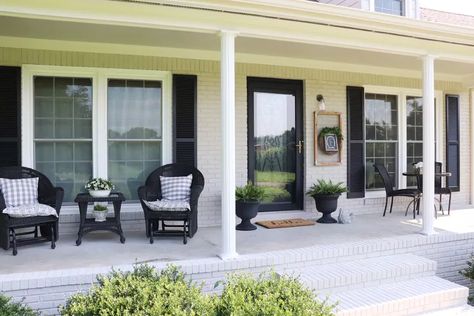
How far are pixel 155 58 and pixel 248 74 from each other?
4.51ft

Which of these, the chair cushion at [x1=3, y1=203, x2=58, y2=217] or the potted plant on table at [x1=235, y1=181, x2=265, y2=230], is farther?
the potted plant on table at [x1=235, y1=181, x2=265, y2=230]

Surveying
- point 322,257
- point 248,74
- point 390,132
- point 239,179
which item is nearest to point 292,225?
point 239,179

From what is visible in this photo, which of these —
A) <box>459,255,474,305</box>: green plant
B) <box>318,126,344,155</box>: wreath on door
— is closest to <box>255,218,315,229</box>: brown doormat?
<box>318,126,344,155</box>: wreath on door

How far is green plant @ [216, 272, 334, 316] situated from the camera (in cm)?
253

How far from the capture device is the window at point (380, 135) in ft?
23.4

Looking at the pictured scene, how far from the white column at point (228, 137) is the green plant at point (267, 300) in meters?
1.29

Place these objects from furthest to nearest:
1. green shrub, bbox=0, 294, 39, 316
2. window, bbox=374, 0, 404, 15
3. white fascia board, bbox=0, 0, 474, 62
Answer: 1. window, bbox=374, 0, 404, 15
2. white fascia board, bbox=0, 0, 474, 62
3. green shrub, bbox=0, 294, 39, 316

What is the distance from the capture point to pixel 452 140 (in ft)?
25.2

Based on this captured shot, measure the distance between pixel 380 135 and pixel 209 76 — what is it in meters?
3.27

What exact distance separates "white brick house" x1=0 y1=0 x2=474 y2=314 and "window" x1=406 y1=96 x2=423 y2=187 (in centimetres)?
25

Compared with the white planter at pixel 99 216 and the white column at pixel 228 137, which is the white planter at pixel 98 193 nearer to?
the white planter at pixel 99 216

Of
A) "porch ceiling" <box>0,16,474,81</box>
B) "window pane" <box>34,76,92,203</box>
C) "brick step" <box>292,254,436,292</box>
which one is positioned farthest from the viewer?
"window pane" <box>34,76,92,203</box>

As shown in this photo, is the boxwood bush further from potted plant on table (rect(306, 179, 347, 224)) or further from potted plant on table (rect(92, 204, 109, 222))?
potted plant on table (rect(306, 179, 347, 224))

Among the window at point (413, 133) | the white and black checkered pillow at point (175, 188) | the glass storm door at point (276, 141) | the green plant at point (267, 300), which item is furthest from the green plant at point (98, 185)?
the window at point (413, 133)
